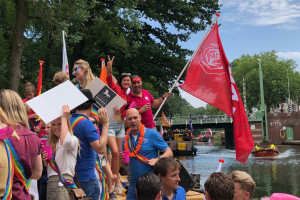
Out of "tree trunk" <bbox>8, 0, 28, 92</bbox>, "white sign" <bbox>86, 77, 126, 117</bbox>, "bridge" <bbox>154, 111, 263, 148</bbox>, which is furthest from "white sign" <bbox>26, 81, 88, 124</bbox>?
"bridge" <bbox>154, 111, 263, 148</bbox>

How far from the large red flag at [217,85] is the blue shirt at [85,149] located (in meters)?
2.92

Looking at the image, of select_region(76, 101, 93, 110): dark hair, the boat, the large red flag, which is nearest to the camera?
select_region(76, 101, 93, 110): dark hair

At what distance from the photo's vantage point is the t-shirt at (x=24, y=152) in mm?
3110

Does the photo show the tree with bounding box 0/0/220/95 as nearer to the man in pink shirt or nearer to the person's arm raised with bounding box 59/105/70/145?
the man in pink shirt

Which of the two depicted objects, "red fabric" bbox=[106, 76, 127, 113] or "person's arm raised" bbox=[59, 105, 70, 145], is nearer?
"person's arm raised" bbox=[59, 105, 70, 145]

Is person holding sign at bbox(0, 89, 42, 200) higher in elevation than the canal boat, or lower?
higher

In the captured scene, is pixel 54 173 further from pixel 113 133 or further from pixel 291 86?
pixel 291 86

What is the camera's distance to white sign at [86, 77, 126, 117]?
208 inches

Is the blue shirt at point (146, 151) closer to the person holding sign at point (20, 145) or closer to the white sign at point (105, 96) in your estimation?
the white sign at point (105, 96)

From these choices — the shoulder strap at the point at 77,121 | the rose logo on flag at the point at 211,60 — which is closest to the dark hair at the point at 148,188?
the shoulder strap at the point at 77,121

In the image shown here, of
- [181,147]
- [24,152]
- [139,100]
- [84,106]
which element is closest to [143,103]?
[139,100]

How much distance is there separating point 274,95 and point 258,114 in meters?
11.4

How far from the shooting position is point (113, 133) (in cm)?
656

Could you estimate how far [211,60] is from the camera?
731cm
